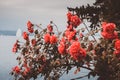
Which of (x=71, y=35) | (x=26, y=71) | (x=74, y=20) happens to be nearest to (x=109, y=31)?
(x=71, y=35)

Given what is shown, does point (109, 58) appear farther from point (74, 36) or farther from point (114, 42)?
point (74, 36)

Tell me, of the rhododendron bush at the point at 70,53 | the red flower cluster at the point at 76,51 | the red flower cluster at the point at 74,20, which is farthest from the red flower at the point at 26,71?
the red flower cluster at the point at 76,51

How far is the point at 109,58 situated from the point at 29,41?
4024 mm

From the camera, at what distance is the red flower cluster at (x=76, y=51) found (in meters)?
7.73

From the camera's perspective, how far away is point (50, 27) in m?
11.3

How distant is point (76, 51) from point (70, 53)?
0.47 feet

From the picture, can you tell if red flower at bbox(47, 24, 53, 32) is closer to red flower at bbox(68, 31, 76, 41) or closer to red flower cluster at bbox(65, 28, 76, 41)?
red flower cluster at bbox(65, 28, 76, 41)

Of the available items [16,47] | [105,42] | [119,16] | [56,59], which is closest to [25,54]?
[16,47]

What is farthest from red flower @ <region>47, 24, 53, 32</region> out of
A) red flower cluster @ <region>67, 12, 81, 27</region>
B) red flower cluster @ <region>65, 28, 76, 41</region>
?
red flower cluster @ <region>65, 28, 76, 41</region>

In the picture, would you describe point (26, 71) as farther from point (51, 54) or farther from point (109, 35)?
point (109, 35)

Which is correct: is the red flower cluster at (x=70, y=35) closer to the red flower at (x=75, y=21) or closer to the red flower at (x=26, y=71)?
the red flower at (x=75, y=21)

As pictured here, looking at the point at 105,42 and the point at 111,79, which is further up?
the point at 105,42

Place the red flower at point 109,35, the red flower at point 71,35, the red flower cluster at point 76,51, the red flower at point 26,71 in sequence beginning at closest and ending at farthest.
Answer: the red flower cluster at point 76,51 < the red flower at point 109,35 < the red flower at point 71,35 < the red flower at point 26,71

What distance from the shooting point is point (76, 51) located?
305 inches
